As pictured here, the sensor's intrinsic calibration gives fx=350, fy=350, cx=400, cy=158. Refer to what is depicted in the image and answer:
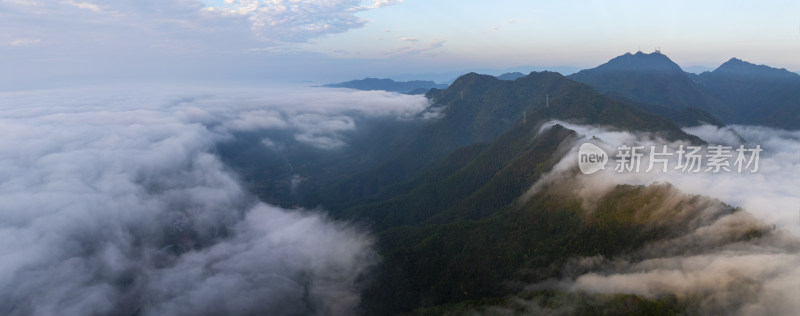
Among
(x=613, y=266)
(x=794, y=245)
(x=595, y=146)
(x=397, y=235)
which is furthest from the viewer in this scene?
(x=397, y=235)

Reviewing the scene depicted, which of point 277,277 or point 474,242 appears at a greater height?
point 474,242

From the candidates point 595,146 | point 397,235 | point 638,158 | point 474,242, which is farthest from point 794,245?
point 397,235

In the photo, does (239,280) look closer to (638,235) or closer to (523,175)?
(523,175)

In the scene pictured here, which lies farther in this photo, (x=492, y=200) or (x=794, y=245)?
(x=492, y=200)

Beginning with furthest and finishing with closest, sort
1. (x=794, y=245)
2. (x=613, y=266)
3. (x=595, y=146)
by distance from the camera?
(x=595, y=146), (x=613, y=266), (x=794, y=245)

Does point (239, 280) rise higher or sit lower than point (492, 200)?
lower

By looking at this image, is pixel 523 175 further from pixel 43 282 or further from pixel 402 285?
pixel 43 282

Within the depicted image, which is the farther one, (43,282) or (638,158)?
(43,282)

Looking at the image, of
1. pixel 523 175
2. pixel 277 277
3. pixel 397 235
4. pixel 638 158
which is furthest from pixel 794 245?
pixel 277 277

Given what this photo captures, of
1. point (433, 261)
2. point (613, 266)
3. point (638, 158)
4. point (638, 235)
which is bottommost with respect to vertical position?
point (433, 261)
